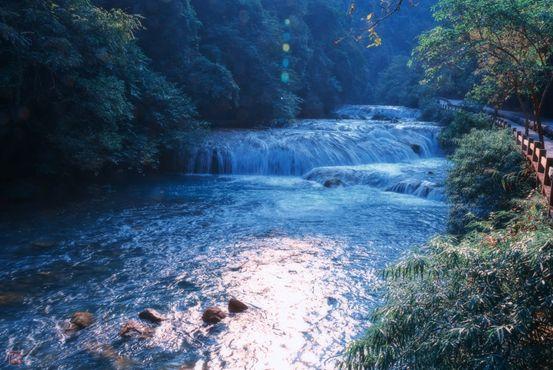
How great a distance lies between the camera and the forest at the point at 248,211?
366 centimetres

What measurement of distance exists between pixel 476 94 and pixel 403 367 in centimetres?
1398

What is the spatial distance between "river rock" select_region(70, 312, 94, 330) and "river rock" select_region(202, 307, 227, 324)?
1504 millimetres

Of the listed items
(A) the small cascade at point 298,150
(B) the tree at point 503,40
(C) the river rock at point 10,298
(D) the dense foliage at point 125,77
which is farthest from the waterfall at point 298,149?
(C) the river rock at point 10,298

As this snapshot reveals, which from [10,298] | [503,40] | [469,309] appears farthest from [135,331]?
[503,40]

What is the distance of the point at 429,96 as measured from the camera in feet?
122

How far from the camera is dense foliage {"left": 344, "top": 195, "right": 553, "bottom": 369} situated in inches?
120

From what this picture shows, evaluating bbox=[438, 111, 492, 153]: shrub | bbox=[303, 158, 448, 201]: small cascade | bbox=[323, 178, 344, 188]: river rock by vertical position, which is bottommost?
bbox=[323, 178, 344, 188]: river rock

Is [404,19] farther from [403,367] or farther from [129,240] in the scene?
[403,367]

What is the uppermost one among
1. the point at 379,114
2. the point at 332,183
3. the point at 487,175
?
the point at 379,114

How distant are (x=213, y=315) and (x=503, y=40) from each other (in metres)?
11.6

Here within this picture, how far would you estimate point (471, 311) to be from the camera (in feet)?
10.8

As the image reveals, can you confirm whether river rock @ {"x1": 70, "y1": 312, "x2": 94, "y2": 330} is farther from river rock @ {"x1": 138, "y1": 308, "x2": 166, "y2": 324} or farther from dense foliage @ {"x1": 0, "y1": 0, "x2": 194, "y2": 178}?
dense foliage @ {"x1": 0, "y1": 0, "x2": 194, "y2": 178}

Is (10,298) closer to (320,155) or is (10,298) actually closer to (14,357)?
(14,357)

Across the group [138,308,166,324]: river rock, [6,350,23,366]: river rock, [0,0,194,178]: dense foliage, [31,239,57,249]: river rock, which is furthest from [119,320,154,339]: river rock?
[0,0,194,178]: dense foliage
